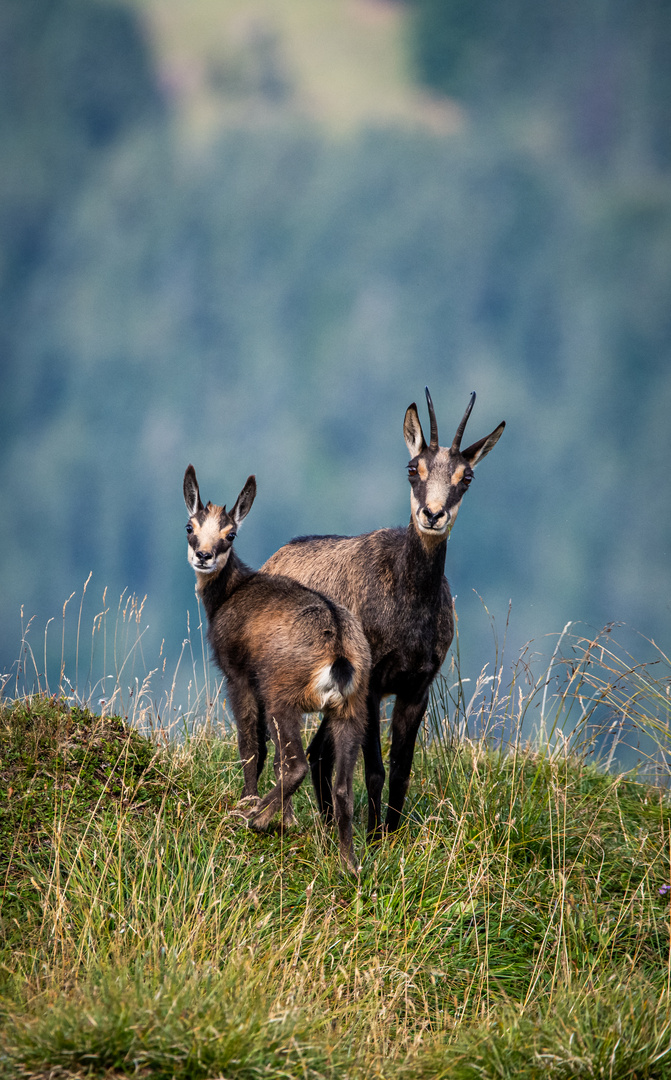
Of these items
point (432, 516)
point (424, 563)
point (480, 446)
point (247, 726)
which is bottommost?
point (247, 726)

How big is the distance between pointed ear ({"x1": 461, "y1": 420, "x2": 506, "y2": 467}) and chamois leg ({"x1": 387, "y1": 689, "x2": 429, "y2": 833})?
1587 mm

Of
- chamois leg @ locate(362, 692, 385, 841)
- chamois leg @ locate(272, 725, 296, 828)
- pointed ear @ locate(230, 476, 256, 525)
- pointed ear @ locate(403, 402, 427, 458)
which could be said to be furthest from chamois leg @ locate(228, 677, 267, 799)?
pointed ear @ locate(403, 402, 427, 458)

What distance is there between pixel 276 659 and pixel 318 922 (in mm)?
1434

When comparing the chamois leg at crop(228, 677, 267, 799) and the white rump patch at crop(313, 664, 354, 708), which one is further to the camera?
the chamois leg at crop(228, 677, 267, 799)

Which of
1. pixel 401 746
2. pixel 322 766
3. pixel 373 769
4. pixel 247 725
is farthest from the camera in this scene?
pixel 322 766

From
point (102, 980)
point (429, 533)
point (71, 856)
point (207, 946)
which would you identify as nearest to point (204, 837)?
point (71, 856)

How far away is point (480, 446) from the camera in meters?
6.02

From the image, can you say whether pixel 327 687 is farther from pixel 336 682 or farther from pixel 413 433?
pixel 413 433

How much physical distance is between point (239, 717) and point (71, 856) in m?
1.28

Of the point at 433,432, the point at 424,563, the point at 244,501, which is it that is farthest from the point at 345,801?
the point at 433,432

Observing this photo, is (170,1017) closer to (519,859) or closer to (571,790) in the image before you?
(519,859)

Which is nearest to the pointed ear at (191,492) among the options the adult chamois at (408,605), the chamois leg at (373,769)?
the adult chamois at (408,605)

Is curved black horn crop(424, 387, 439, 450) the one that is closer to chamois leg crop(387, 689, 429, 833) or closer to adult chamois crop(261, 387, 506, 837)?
adult chamois crop(261, 387, 506, 837)

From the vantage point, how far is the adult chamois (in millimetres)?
5852
